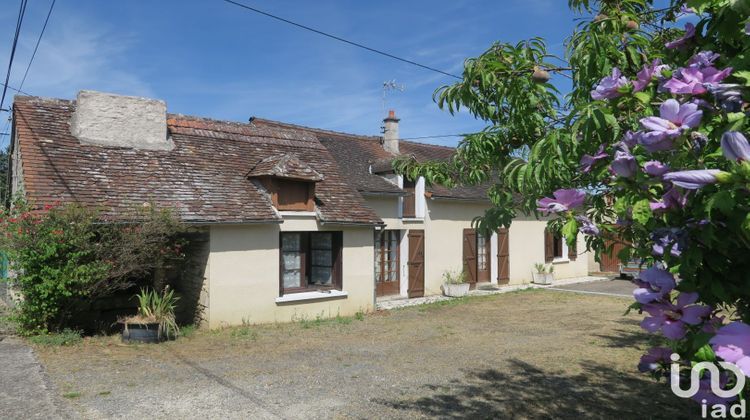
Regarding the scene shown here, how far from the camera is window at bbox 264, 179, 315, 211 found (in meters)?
11.8

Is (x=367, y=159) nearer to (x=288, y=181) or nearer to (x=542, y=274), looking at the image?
(x=288, y=181)

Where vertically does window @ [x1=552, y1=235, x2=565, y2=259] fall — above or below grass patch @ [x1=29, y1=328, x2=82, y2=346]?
above

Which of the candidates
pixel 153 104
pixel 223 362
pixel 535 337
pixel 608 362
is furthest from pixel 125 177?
pixel 608 362

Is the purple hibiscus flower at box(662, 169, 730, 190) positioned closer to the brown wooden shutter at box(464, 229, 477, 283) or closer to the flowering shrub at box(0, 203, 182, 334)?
the flowering shrub at box(0, 203, 182, 334)

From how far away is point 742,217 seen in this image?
1472mm

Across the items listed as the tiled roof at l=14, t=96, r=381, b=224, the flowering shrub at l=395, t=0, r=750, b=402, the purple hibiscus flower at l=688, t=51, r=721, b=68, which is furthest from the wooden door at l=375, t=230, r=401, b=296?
the purple hibiscus flower at l=688, t=51, r=721, b=68

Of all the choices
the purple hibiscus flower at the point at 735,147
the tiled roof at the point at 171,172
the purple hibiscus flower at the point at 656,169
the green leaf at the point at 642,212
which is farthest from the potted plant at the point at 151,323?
the purple hibiscus flower at the point at 735,147

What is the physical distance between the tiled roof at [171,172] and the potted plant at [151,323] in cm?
160

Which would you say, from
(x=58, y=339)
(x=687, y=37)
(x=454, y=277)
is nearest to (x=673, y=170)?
(x=687, y=37)

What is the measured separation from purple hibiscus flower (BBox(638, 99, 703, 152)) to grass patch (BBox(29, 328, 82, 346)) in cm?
943

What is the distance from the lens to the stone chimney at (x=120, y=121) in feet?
36.9

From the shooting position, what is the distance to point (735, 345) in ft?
4.53

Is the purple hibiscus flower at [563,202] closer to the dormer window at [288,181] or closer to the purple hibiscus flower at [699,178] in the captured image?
the purple hibiscus flower at [699,178]

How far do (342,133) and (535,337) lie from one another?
11773mm
